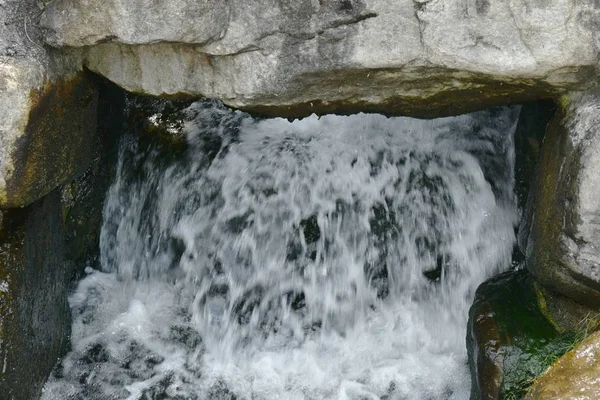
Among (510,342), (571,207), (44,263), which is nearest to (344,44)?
(571,207)

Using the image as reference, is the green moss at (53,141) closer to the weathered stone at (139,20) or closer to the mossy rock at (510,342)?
the weathered stone at (139,20)

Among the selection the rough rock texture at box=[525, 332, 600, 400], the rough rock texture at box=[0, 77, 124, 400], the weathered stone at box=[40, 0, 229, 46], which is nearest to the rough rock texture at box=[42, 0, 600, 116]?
the weathered stone at box=[40, 0, 229, 46]

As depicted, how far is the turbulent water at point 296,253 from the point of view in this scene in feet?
15.2

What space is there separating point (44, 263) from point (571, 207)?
2836 millimetres

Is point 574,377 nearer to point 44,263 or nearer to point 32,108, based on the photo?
point 32,108

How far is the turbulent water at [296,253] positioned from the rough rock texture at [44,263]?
0.61 ft

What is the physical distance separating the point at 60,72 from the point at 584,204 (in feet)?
8.62

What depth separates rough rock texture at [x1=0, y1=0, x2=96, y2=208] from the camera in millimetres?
3295

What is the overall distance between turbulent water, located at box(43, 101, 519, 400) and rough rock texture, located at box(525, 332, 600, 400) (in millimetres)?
1301

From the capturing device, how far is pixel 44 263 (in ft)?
13.5

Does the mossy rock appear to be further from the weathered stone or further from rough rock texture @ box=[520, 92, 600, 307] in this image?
the weathered stone

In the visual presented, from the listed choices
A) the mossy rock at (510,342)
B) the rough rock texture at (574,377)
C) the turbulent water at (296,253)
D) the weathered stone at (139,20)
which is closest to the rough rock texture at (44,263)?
the turbulent water at (296,253)

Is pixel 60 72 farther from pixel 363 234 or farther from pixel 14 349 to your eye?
pixel 363 234

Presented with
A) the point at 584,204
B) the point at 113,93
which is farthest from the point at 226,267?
the point at 584,204
